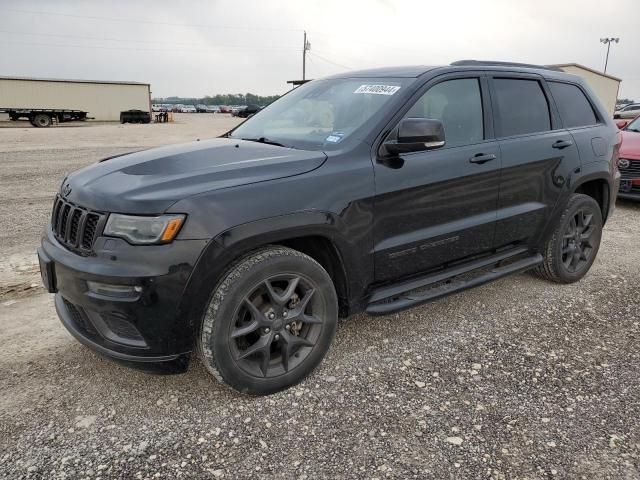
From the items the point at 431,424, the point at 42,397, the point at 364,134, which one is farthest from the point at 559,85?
the point at 42,397

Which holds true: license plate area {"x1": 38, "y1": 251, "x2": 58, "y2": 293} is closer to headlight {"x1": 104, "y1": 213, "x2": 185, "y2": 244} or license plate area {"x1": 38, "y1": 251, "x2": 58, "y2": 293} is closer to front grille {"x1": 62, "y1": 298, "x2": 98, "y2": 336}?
front grille {"x1": 62, "y1": 298, "x2": 98, "y2": 336}

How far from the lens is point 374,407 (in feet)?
9.11

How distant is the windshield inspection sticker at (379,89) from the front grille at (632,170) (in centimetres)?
588

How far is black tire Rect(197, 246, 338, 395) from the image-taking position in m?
2.59

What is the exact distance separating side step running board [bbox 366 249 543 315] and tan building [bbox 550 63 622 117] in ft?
117

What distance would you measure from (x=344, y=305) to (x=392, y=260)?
1.33 feet

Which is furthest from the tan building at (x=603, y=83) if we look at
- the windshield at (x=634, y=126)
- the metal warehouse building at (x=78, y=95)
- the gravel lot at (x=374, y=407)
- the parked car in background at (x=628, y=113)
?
the gravel lot at (x=374, y=407)

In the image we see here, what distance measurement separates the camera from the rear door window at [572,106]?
14.2ft

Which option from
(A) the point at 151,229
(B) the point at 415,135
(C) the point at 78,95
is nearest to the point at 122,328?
(A) the point at 151,229

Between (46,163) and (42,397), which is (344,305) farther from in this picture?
(46,163)

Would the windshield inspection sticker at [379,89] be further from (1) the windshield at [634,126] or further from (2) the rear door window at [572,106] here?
(1) the windshield at [634,126]

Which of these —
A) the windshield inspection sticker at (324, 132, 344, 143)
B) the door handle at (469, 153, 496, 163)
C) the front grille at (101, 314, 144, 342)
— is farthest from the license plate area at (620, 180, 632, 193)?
the front grille at (101, 314, 144, 342)

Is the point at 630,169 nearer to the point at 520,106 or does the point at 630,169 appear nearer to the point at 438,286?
the point at 520,106

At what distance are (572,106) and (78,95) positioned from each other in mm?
43556
